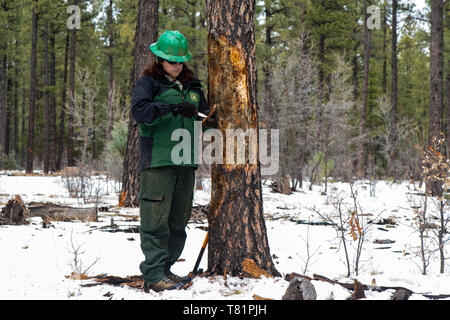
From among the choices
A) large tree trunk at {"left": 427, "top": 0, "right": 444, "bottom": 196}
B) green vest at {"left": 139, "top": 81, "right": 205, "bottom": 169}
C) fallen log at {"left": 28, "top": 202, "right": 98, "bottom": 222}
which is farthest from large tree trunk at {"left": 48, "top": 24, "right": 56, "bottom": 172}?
green vest at {"left": 139, "top": 81, "right": 205, "bottom": 169}

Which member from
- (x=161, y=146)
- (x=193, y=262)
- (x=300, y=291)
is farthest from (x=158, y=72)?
(x=193, y=262)

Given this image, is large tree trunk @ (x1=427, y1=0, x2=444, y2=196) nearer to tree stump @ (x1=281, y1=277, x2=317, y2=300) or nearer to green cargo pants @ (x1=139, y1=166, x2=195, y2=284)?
tree stump @ (x1=281, y1=277, x2=317, y2=300)

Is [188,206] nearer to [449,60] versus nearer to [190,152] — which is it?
[190,152]

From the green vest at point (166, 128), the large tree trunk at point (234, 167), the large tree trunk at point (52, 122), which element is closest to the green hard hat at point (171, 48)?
the green vest at point (166, 128)

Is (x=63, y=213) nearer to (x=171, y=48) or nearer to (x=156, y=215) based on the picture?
(x=156, y=215)

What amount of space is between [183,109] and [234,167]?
0.64 metres

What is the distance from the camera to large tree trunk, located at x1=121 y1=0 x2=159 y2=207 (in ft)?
24.5

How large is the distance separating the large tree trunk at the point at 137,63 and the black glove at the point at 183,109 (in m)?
4.73

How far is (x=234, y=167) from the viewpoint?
10.4 feet

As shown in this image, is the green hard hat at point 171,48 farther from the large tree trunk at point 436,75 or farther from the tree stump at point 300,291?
the large tree trunk at point 436,75

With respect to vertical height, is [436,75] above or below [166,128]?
above

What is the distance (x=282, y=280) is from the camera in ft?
9.75

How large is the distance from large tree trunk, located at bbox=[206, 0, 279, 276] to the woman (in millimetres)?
281
